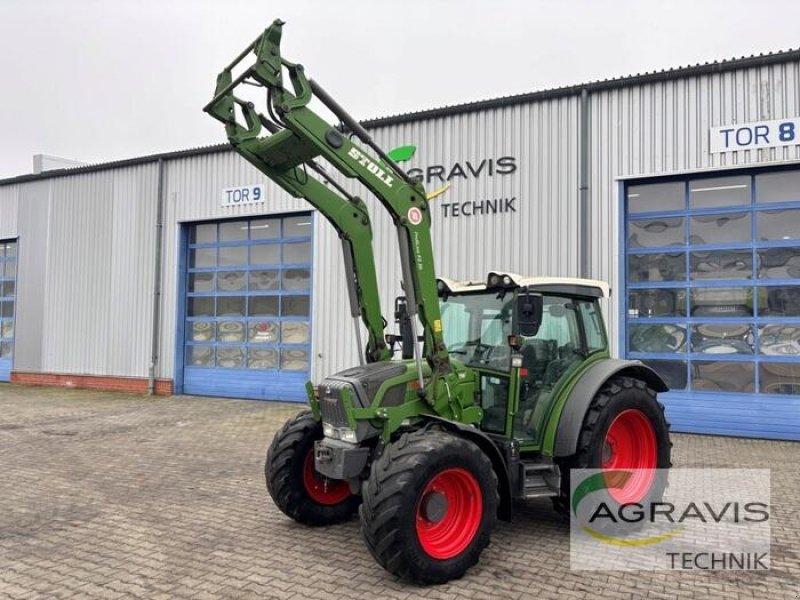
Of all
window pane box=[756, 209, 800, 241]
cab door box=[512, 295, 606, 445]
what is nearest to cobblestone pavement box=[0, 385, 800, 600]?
cab door box=[512, 295, 606, 445]

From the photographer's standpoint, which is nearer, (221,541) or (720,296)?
(221,541)

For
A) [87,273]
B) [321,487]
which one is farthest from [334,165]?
[87,273]

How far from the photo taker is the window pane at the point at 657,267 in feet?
34.9

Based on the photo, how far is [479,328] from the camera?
5562 mm

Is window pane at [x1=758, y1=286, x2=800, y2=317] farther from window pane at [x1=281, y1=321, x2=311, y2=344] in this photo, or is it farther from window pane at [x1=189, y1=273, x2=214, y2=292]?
window pane at [x1=189, y1=273, x2=214, y2=292]

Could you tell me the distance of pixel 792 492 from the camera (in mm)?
6832

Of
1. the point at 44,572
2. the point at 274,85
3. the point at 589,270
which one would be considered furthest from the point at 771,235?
the point at 44,572

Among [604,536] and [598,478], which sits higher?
[598,478]

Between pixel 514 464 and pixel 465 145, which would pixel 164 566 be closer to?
pixel 514 464

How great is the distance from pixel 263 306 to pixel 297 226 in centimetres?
194

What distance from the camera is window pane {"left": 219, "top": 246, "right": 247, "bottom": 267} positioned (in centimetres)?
1520

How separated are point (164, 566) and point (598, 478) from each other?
333 centimetres

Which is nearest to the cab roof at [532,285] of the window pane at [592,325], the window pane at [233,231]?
the window pane at [592,325]

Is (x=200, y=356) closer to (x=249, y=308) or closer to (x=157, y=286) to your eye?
(x=249, y=308)
